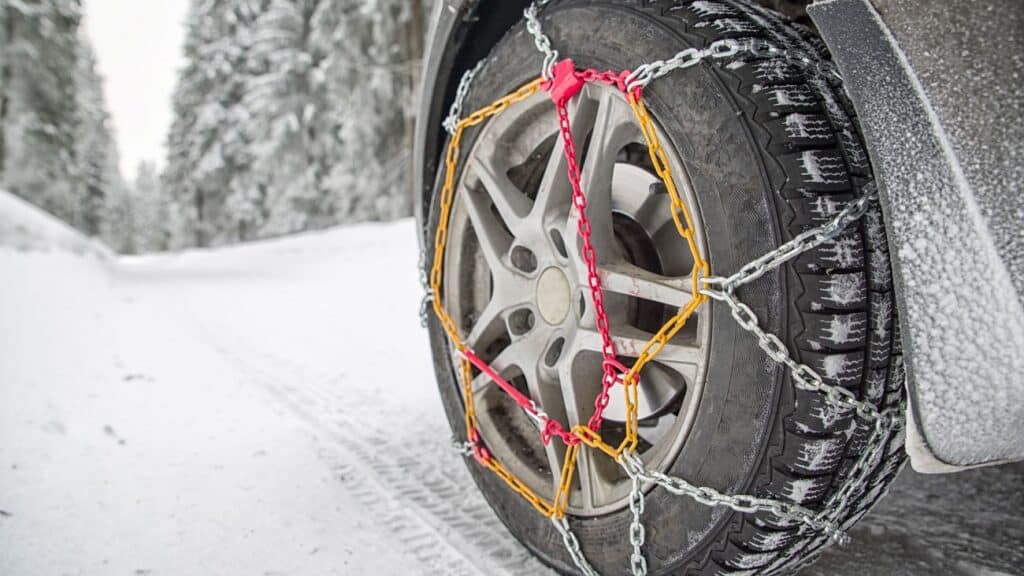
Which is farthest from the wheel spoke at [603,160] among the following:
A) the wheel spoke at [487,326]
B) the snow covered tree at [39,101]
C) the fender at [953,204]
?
the snow covered tree at [39,101]

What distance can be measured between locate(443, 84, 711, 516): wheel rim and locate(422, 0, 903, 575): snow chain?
0.03 metres

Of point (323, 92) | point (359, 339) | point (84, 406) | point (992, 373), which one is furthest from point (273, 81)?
point (992, 373)

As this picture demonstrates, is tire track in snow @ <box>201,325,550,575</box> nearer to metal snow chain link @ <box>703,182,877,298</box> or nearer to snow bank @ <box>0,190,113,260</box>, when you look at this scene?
metal snow chain link @ <box>703,182,877,298</box>

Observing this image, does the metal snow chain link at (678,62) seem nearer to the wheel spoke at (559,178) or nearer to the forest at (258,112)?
the wheel spoke at (559,178)

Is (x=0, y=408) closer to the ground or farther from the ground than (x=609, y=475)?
closer to the ground

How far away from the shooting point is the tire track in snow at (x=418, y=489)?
72.1 inches

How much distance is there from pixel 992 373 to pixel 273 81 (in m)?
22.1

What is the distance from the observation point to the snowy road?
5.91ft

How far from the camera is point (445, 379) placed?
205 cm

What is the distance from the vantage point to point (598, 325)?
144cm

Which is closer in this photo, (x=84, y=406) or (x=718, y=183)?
(x=718, y=183)

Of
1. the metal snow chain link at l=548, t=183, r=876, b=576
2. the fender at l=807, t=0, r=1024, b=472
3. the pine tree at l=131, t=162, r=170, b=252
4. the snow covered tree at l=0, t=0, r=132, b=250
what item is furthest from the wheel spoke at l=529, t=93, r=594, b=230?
the pine tree at l=131, t=162, r=170, b=252

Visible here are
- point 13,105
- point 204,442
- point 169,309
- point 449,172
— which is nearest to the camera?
point 449,172

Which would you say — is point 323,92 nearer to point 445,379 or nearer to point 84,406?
point 84,406
